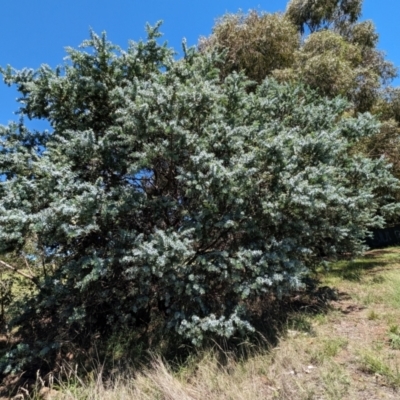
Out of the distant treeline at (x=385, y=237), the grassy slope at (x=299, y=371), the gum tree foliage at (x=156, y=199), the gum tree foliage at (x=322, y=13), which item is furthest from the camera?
the distant treeline at (x=385, y=237)

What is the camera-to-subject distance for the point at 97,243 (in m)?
4.59

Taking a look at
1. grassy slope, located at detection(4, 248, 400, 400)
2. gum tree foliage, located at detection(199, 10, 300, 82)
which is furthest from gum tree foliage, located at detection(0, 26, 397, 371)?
gum tree foliage, located at detection(199, 10, 300, 82)

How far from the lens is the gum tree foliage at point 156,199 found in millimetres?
3967

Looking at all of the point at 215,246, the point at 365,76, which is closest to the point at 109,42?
the point at 215,246

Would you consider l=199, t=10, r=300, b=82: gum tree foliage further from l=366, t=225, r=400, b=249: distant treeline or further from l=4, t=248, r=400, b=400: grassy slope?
l=366, t=225, r=400, b=249: distant treeline

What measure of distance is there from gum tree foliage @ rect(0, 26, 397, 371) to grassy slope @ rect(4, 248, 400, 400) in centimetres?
45

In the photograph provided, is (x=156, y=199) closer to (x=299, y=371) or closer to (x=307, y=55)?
(x=299, y=371)

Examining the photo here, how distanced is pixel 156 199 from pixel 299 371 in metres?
2.61

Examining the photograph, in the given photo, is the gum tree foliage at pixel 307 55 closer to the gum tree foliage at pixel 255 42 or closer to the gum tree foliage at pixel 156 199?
the gum tree foliage at pixel 255 42

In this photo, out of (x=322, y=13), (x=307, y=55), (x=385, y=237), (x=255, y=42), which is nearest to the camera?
(x=307, y=55)

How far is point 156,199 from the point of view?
4496 mm

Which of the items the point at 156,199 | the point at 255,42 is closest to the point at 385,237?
the point at 255,42

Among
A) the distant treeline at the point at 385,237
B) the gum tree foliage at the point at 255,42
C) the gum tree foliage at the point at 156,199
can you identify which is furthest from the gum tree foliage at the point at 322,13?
the gum tree foliage at the point at 156,199

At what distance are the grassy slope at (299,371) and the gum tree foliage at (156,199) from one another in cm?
45
